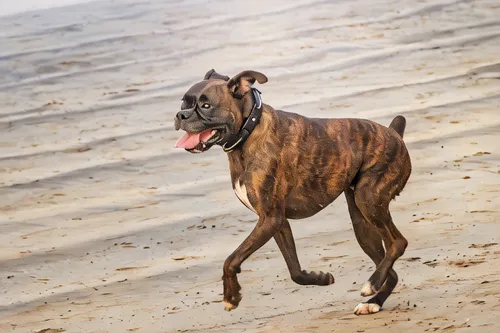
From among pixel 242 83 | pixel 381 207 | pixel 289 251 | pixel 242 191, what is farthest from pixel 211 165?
pixel 242 83

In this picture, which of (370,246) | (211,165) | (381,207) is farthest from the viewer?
(211,165)

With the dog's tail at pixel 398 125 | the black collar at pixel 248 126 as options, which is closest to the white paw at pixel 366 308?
the dog's tail at pixel 398 125

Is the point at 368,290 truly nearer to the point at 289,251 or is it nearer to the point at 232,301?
the point at 289,251

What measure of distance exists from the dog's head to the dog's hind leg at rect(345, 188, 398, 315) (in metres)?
0.71

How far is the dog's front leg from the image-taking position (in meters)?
5.53

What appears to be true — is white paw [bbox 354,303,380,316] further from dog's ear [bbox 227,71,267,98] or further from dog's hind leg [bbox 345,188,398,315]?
dog's ear [bbox 227,71,267,98]

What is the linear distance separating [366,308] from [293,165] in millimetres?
694

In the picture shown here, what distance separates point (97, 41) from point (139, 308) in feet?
23.4

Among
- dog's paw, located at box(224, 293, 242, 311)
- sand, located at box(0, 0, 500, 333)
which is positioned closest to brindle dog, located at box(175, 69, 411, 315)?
dog's paw, located at box(224, 293, 242, 311)

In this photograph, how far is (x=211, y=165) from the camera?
365 inches

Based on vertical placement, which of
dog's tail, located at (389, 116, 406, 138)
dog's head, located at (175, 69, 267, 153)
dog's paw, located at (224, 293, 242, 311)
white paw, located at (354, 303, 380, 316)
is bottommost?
white paw, located at (354, 303, 380, 316)

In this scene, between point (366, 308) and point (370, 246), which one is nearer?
point (366, 308)

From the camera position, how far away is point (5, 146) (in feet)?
34.1

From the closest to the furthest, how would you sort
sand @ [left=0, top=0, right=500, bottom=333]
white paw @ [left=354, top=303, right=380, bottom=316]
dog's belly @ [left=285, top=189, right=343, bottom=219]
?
1. dog's belly @ [left=285, top=189, right=343, bottom=219]
2. white paw @ [left=354, top=303, right=380, bottom=316]
3. sand @ [left=0, top=0, right=500, bottom=333]
